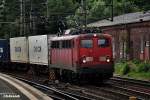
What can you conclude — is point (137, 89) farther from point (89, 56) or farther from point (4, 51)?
point (4, 51)

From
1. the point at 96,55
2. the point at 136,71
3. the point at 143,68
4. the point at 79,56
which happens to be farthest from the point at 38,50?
the point at 79,56

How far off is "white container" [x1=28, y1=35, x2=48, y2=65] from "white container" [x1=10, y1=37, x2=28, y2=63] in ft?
7.32

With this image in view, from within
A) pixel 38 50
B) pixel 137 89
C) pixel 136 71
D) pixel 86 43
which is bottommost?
pixel 137 89

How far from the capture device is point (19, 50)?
49.7 meters

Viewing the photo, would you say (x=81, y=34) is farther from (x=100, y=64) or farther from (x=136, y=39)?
(x=136, y=39)

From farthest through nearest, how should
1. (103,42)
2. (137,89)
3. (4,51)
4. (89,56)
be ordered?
(4,51) → (103,42) → (89,56) → (137,89)

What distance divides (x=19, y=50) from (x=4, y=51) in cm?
463

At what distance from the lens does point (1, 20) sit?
10631 cm

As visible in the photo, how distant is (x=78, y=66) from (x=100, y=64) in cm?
122

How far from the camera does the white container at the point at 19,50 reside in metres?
47.9

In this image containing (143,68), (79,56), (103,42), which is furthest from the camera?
(143,68)

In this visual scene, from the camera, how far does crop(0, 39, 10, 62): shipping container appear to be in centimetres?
5284

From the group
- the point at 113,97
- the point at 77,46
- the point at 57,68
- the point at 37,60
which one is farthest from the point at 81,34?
the point at 37,60

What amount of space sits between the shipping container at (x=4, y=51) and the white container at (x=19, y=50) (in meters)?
0.62
